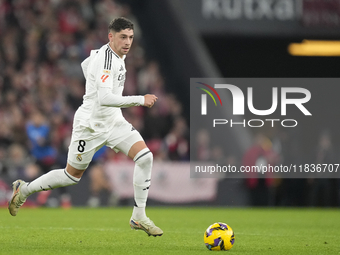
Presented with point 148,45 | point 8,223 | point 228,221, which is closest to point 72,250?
point 8,223

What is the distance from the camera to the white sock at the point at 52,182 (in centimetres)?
693

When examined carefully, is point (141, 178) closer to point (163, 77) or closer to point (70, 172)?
point (70, 172)

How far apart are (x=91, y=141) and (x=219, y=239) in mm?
1772

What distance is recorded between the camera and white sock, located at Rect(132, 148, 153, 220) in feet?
22.2

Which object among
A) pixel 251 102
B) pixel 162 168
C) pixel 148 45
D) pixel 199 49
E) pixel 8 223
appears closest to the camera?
pixel 8 223

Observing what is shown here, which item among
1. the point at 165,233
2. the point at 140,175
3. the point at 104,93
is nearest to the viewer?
the point at 104,93

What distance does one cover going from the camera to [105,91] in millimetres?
6414

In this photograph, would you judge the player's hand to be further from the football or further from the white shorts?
the football

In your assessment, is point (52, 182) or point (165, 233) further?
point (165, 233)

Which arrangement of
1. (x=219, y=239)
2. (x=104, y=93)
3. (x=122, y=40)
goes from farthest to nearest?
(x=122, y=40)
(x=104, y=93)
(x=219, y=239)

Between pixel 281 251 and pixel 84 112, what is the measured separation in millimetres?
2562

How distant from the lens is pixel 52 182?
6965mm

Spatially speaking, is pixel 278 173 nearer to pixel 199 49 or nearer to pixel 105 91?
pixel 199 49

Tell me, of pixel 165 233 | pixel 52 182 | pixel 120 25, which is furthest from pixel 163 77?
pixel 120 25
